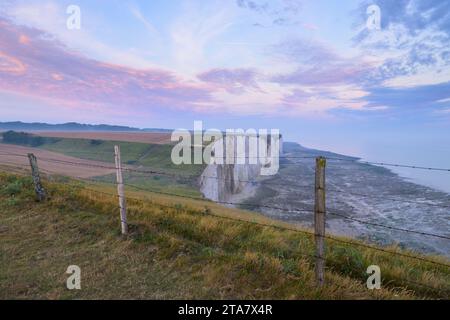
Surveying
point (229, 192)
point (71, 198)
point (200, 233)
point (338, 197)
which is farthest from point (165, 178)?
point (200, 233)

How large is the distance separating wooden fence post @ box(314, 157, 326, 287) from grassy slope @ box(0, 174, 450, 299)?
1.17 ft

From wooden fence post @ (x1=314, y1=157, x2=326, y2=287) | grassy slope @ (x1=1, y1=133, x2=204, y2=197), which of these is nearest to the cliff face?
grassy slope @ (x1=1, y1=133, x2=204, y2=197)

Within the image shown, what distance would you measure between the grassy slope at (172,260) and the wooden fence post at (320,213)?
36 cm

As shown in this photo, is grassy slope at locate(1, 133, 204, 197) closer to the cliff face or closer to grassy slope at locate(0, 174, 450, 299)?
the cliff face

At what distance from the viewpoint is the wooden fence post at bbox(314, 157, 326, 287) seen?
5621mm

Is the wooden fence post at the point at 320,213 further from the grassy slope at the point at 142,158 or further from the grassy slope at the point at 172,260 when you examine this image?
the grassy slope at the point at 142,158

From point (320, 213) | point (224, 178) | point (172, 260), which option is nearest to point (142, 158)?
point (224, 178)

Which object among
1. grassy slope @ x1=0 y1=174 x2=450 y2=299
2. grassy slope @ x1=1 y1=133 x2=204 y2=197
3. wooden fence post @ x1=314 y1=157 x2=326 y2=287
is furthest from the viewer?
grassy slope @ x1=1 y1=133 x2=204 y2=197

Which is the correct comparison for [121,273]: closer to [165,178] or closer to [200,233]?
[200,233]

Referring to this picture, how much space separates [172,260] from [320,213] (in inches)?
147

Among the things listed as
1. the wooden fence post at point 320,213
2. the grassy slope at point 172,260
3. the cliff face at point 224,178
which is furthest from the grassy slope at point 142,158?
the wooden fence post at point 320,213
